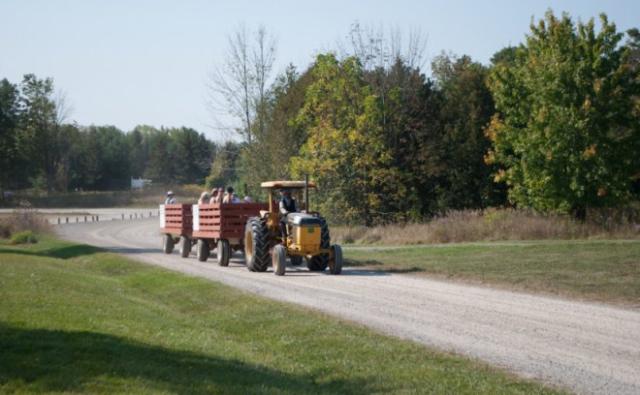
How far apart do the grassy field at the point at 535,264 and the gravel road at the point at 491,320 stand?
1.15m

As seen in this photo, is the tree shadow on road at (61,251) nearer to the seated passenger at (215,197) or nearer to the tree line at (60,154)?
the seated passenger at (215,197)

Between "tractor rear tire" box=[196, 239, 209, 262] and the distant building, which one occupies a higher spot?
the distant building

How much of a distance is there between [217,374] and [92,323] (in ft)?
15.1

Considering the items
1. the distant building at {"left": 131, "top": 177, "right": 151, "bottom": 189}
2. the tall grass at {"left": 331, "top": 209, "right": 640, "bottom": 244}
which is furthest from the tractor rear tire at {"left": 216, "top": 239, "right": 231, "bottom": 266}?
the distant building at {"left": 131, "top": 177, "right": 151, "bottom": 189}

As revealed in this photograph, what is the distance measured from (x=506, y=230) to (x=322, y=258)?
43.4 ft

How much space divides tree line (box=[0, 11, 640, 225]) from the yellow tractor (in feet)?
60.7

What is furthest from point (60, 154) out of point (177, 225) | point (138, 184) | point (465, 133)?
point (177, 225)

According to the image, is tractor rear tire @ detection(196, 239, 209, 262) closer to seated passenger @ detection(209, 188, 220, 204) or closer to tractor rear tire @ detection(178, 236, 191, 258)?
seated passenger @ detection(209, 188, 220, 204)

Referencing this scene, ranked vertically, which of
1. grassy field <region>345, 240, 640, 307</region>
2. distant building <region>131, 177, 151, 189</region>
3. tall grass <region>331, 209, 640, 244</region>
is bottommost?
grassy field <region>345, 240, 640, 307</region>

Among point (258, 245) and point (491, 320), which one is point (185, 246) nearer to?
point (258, 245)

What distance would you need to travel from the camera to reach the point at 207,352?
12.1 metres

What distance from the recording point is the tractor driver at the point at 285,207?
25.4 meters

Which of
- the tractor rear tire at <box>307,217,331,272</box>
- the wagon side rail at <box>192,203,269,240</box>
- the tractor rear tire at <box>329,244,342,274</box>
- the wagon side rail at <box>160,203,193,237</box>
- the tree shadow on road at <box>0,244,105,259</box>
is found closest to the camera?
the tractor rear tire at <box>329,244,342,274</box>

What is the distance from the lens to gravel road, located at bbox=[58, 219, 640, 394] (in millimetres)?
10953
